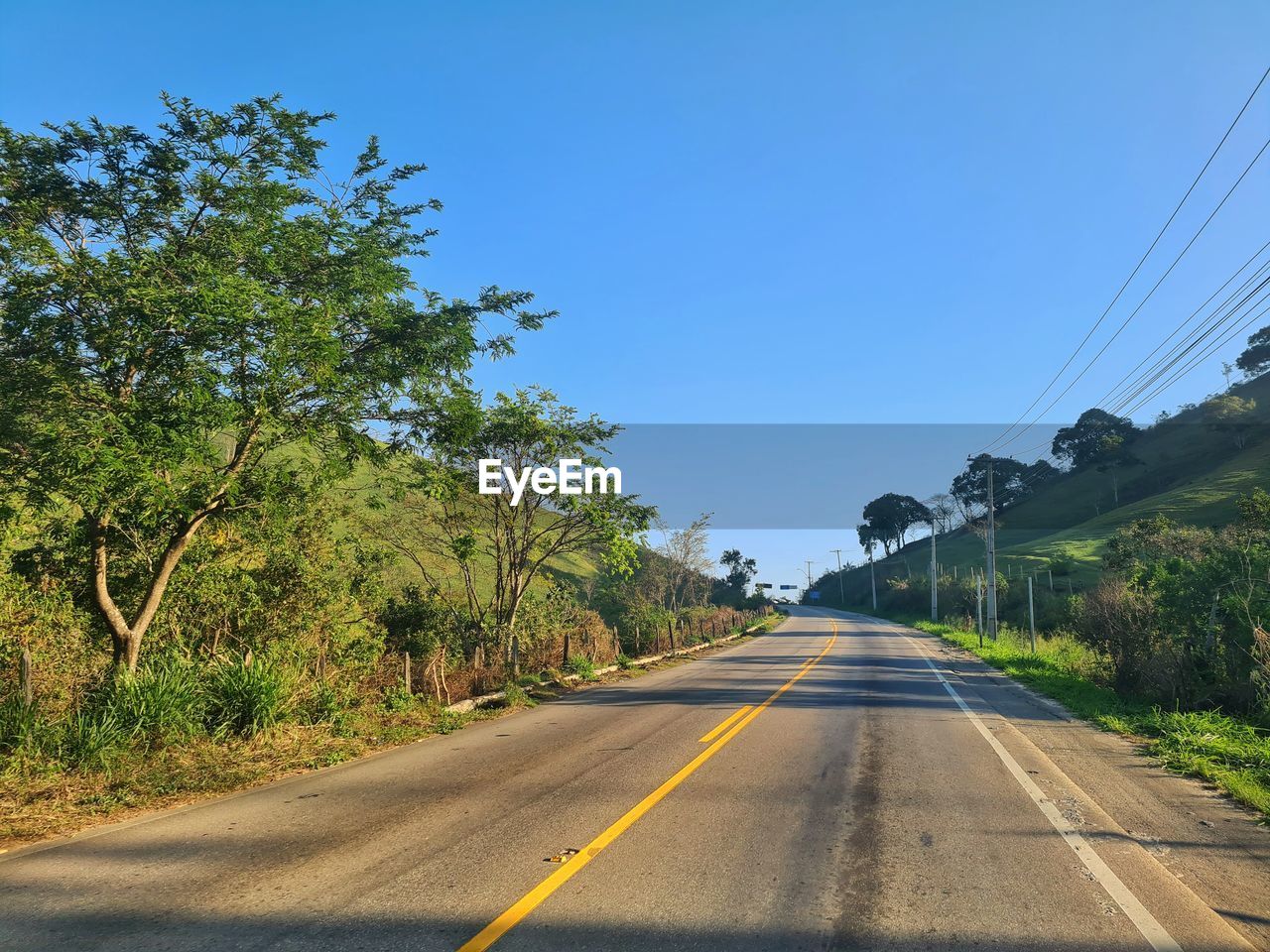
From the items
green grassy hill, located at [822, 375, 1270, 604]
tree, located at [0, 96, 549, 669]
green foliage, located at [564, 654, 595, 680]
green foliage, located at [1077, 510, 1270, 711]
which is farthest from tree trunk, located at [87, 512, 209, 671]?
green grassy hill, located at [822, 375, 1270, 604]

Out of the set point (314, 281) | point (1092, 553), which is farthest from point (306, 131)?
point (1092, 553)

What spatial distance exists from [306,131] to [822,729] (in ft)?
37.2

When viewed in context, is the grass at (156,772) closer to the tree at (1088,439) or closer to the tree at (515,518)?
the tree at (515,518)

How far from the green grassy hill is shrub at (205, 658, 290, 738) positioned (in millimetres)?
59813

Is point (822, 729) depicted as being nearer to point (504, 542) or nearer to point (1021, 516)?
point (504, 542)

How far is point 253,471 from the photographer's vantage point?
397 inches

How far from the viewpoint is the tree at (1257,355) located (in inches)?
5330

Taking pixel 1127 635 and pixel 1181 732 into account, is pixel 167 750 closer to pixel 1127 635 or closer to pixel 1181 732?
pixel 1181 732

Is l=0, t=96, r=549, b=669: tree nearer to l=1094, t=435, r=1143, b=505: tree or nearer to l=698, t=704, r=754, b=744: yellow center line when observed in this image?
l=698, t=704, r=754, b=744: yellow center line

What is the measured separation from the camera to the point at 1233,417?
11138cm

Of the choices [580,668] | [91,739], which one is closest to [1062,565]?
[580,668]

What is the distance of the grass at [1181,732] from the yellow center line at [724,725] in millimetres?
5756

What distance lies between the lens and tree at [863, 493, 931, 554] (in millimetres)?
149875

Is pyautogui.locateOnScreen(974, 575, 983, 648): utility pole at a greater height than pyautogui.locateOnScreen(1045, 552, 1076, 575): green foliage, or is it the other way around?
pyautogui.locateOnScreen(1045, 552, 1076, 575): green foliage
